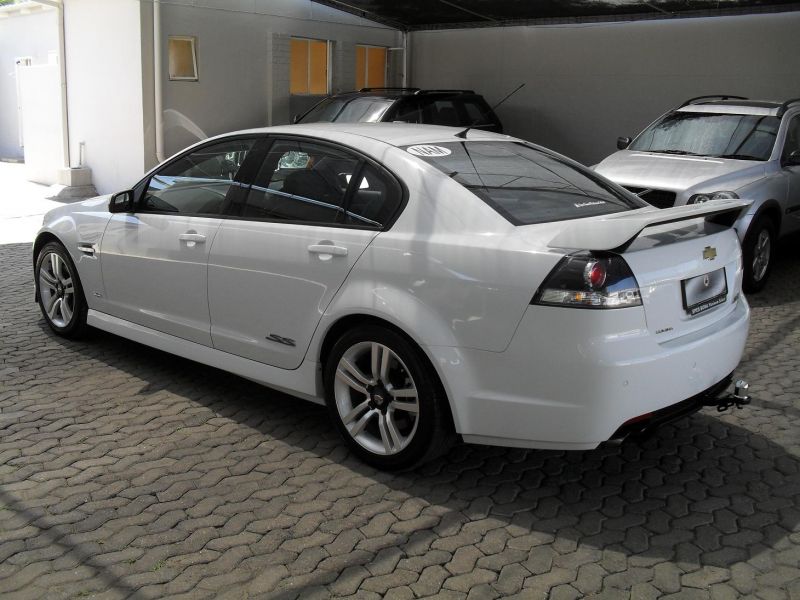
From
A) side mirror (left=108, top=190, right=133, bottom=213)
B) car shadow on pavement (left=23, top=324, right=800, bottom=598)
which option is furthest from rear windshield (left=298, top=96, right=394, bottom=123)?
car shadow on pavement (left=23, top=324, right=800, bottom=598)

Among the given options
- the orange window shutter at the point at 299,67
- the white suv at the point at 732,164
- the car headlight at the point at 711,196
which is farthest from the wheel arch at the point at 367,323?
the orange window shutter at the point at 299,67

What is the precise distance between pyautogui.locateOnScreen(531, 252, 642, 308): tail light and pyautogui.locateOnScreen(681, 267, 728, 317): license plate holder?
1.31 ft

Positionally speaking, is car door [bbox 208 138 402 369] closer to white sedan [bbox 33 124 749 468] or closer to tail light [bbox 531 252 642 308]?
white sedan [bbox 33 124 749 468]

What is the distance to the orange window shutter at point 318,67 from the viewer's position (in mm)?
15156

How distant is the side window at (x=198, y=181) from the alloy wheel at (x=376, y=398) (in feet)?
4.36

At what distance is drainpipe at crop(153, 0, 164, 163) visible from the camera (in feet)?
39.9

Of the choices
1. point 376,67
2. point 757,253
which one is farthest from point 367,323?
point 376,67

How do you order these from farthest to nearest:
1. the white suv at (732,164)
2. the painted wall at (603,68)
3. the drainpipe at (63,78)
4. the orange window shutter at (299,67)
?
the orange window shutter at (299,67), the drainpipe at (63,78), the painted wall at (603,68), the white suv at (732,164)

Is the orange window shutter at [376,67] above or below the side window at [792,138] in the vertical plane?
above

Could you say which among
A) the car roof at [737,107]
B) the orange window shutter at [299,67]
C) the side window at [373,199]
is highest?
the orange window shutter at [299,67]

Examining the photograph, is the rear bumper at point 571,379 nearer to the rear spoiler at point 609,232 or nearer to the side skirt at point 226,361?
the rear spoiler at point 609,232

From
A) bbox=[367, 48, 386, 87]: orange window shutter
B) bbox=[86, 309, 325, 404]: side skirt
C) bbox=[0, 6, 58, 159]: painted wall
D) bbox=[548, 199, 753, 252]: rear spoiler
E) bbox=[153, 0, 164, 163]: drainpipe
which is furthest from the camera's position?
bbox=[0, 6, 58, 159]: painted wall

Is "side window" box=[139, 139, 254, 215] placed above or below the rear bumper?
above

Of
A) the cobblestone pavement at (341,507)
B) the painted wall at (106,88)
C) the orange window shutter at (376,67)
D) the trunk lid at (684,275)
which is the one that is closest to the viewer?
the cobblestone pavement at (341,507)
